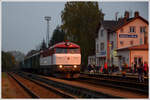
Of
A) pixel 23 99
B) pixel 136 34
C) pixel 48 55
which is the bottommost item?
pixel 23 99

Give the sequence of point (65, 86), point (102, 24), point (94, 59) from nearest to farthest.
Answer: point (65, 86), point (102, 24), point (94, 59)

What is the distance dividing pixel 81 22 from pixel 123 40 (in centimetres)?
821

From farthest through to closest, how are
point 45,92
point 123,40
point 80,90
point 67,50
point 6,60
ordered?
point 6,60 → point 123,40 → point 67,50 → point 45,92 → point 80,90

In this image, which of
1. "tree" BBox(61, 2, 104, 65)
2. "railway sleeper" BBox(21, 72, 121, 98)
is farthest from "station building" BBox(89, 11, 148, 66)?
"railway sleeper" BBox(21, 72, 121, 98)

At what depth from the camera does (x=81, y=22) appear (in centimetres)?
5038

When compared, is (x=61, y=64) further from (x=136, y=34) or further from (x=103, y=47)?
(x=103, y=47)

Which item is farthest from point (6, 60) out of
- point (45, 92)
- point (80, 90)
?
point (80, 90)

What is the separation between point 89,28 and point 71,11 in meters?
4.27

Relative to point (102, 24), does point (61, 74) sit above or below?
below

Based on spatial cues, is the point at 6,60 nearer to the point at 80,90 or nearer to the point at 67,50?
the point at 67,50

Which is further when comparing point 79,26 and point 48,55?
point 79,26

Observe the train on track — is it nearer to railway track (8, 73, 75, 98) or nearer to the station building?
railway track (8, 73, 75, 98)

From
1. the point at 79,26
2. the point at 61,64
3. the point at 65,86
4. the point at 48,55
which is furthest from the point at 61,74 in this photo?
the point at 79,26

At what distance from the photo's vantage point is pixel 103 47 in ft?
167
